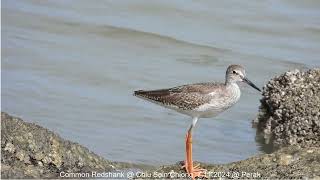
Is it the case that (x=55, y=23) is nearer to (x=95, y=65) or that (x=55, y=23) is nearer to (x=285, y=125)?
(x=95, y=65)

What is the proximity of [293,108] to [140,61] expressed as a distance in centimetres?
375

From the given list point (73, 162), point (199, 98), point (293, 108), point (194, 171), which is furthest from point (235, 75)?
point (73, 162)

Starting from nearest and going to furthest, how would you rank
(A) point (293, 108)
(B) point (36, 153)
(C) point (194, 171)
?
1. (C) point (194, 171)
2. (B) point (36, 153)
3. (A) point (293, 108)

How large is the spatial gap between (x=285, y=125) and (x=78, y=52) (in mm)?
4436

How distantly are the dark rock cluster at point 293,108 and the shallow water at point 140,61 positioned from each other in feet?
1.32

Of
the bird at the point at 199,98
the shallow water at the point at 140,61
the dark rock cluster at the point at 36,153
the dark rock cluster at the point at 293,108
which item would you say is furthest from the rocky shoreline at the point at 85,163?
the shallow water at the point at 140,61

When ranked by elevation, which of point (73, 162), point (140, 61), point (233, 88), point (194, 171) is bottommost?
point (194, 171)

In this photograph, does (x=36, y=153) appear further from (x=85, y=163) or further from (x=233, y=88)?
(x=233, y=88)

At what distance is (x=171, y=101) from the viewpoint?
7.03 m

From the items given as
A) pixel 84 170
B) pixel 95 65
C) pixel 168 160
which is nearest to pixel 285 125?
pixel 168 160

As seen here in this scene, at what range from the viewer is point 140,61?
11.8 meters

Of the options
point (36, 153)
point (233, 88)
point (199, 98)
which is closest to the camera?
point (36, 153)

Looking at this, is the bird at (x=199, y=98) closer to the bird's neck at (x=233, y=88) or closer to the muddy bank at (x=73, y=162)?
the bird's neck at (x=233, y=88)

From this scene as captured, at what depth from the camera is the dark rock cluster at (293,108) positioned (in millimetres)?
8359
